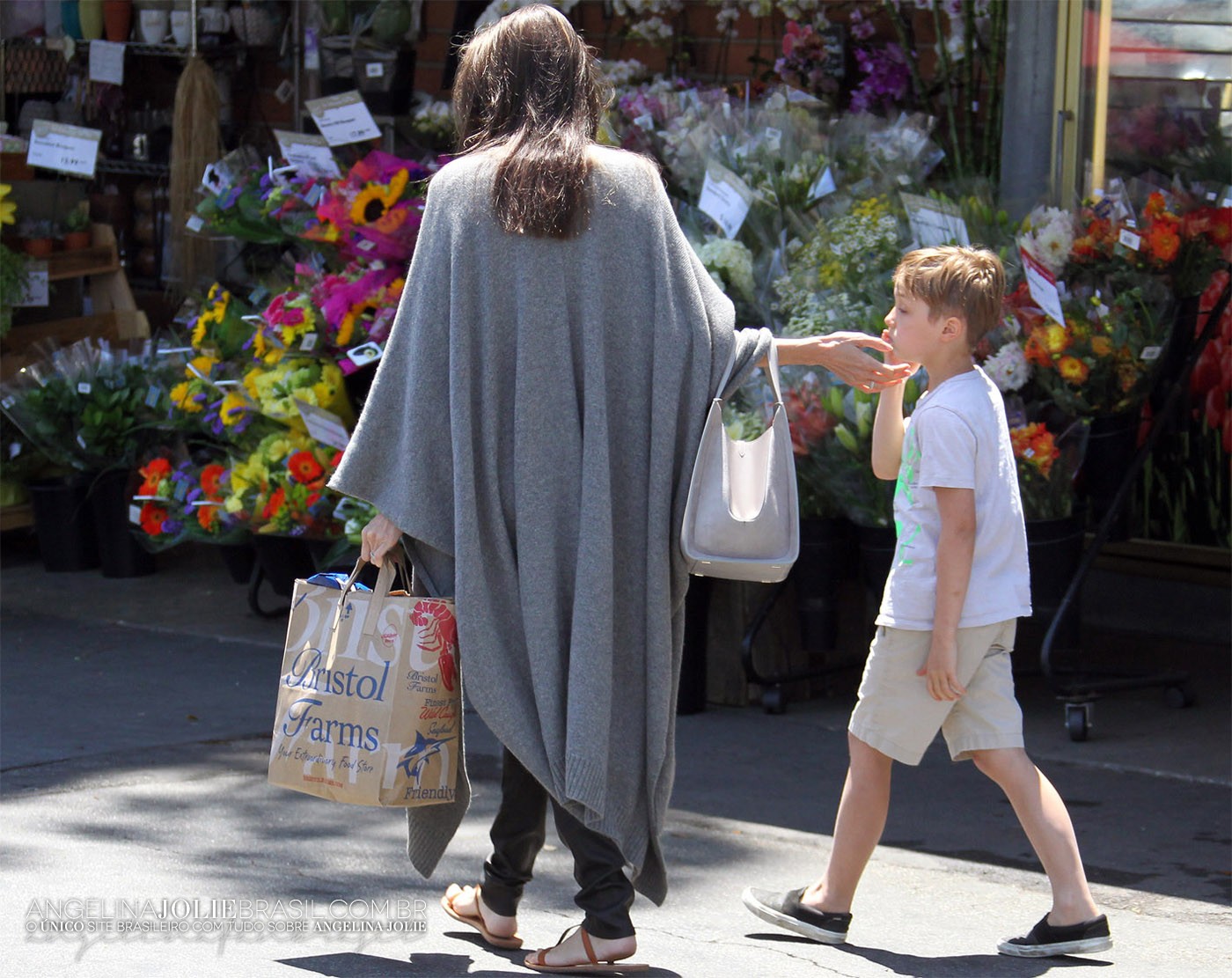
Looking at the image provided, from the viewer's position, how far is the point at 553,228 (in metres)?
3.08

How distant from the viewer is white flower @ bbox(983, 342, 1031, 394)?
4.84 m

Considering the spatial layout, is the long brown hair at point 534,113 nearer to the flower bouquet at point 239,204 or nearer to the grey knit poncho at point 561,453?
the grey knit poncho at point 561,453

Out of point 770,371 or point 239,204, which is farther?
point 239,204

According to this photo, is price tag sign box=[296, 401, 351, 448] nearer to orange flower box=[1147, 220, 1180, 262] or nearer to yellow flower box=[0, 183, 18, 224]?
yellow flower box=[0, 183, 18, 224]

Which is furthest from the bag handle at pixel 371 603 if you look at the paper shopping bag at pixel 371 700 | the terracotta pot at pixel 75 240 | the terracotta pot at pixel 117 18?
the terracotta pot at pixel 117 18

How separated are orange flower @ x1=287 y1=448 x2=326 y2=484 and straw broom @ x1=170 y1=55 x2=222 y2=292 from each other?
2.00 metres

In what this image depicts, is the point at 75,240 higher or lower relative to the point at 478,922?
higher

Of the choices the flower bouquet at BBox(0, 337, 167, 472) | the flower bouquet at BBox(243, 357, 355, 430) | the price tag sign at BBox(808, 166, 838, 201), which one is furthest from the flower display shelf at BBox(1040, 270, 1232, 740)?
the flower bouquet at BBox(0, 337, 167, 472)

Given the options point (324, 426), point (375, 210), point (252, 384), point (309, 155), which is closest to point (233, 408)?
point (252, 384)

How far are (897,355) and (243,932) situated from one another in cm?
172

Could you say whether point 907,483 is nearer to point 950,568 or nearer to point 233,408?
point 950,568

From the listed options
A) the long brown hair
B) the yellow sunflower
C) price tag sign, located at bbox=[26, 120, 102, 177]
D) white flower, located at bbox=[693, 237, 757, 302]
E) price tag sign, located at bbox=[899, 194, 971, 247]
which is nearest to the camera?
the long brown hair

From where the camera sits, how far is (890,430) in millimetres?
3613

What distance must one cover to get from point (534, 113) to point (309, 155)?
11.5ft
